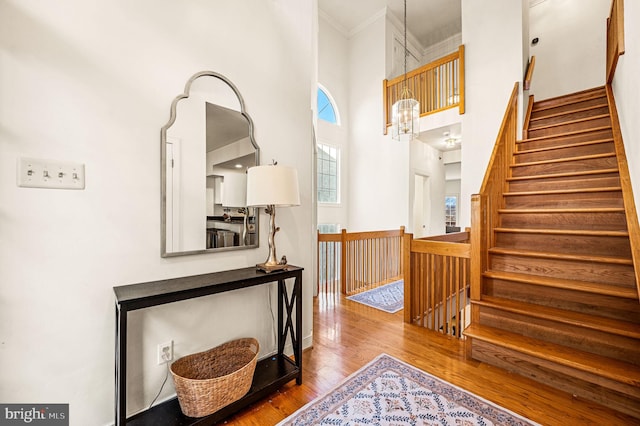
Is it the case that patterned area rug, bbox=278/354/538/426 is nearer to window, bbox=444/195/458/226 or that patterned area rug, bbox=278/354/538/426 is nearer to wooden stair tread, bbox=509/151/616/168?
wooden stair tread, bbox=509/151/616/168

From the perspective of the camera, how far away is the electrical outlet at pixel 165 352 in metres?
1.52

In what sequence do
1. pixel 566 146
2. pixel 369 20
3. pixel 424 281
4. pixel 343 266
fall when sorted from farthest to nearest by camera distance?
pixel 369 20, pixel 343 266, pixel 566 146, pixel 424 281

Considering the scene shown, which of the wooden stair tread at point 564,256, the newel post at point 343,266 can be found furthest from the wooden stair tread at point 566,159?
the newel post at point 343,266

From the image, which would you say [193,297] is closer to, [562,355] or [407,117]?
[562,355]

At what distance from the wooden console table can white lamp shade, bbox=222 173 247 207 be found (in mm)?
462

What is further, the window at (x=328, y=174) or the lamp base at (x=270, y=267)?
the window at (x=328, y=174)

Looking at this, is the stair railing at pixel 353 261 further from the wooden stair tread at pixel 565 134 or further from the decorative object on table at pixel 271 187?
the decorative object on table at pixel 271 187

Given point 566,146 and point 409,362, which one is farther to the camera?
point 566,146

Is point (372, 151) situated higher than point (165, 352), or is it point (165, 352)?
point (372, 151)

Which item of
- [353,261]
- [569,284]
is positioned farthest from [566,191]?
[353,261]

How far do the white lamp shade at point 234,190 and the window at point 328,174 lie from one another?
140 inches

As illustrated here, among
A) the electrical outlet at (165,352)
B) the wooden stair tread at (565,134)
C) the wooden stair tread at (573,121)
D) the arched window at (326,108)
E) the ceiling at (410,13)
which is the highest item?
the ceiling at (410,13)

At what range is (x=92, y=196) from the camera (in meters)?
1.32

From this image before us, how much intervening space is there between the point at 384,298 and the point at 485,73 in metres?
3.71
